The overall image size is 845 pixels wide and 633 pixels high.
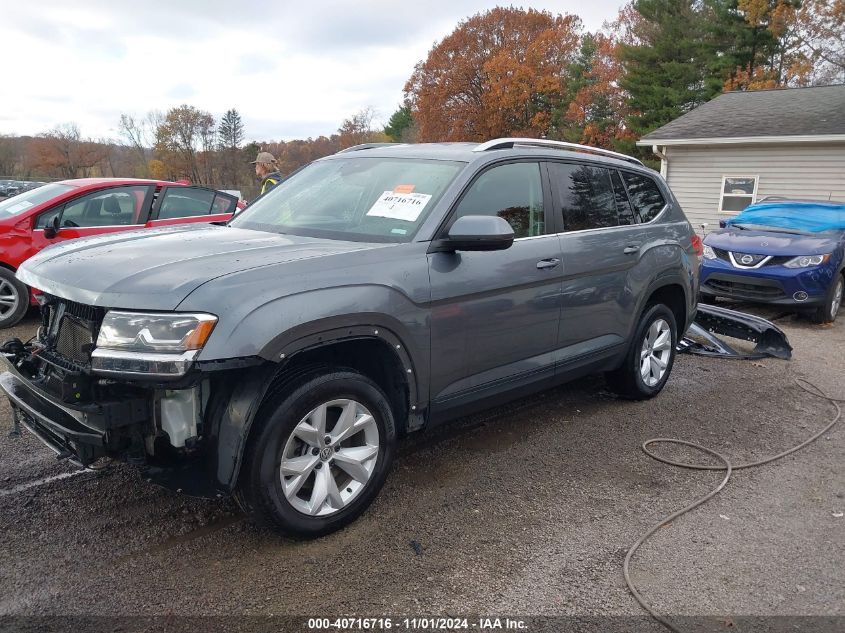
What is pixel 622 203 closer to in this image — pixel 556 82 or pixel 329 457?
pixel 329 457

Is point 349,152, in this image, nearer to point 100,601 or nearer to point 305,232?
point 305,232

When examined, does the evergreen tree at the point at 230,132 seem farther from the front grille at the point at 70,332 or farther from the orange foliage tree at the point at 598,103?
the front grille at the point at 70,332

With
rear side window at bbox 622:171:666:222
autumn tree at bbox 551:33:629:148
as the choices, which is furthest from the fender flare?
autumn tree at bbox 551:33:629:148

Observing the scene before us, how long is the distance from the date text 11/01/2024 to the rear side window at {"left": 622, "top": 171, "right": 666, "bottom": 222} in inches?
133

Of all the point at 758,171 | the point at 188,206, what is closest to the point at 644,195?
the point at 188,206

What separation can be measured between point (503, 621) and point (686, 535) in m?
1.21

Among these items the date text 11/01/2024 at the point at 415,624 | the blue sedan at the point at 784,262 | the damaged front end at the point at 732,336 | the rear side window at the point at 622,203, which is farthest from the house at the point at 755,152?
the date text 11/01/2024 at the point at 415,624

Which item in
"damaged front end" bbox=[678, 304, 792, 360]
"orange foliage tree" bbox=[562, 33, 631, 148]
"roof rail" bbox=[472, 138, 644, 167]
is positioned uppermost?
"orange foliage tree" bbox=[562, 33, 631, 148]

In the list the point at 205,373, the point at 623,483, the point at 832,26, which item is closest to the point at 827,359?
the point at 623,483

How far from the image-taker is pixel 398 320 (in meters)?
3.08

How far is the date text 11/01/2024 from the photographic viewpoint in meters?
2.46

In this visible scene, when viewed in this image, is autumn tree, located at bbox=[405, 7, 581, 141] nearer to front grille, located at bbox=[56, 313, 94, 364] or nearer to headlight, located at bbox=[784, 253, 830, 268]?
headlight, located at bbox=[784, 253, 830, 268]

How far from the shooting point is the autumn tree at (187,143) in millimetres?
53469

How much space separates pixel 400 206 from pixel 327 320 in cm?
100
